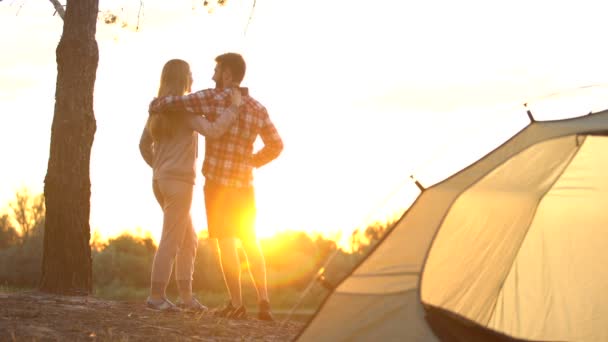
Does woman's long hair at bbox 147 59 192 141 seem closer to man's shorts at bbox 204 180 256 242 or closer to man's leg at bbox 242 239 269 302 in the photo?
man's shorts at bbox 204 180 256 242

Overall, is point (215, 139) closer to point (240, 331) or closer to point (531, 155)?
point (240, 331)

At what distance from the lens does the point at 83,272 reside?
986cm

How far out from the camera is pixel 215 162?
7883 mm

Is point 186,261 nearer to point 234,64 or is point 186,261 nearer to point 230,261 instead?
point 230,261

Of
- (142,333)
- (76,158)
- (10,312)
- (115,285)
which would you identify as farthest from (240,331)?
(115,285)

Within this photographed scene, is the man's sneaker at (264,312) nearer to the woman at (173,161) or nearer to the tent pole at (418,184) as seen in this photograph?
the woman at (173,161)

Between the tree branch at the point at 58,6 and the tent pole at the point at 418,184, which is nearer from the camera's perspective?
the tent pole at the point at 418,184

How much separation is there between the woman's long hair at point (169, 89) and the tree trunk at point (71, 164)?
2.21m

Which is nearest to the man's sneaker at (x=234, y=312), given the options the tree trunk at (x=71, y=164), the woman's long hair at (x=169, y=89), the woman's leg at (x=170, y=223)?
the woman's leg at (x=170, y=223)

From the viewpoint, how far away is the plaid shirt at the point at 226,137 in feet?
25.8

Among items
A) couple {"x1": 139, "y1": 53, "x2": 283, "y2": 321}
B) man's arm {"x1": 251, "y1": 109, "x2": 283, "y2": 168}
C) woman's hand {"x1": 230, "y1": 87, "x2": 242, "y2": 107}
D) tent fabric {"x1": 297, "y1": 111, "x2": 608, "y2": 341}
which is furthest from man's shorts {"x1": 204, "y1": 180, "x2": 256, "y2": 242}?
tent fabric {"x1": 297, "y1": 111, "x2": 608, "y2": 341}

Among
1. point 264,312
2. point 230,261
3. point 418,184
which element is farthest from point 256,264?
point 418,184

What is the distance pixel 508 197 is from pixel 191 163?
2.77 meters

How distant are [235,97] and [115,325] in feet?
7.18
